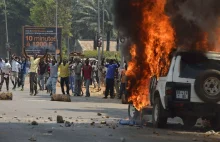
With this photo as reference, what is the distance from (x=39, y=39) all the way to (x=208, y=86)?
166ft

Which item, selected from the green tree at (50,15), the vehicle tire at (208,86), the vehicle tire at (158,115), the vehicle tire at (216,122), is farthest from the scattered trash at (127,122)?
the green tree at (50,15)

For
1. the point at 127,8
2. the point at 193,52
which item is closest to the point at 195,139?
the point at 193,52

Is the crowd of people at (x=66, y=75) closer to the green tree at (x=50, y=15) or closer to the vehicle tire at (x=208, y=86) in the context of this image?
the vehicle tire at (x=208, y=86)

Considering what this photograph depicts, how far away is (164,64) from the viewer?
50.8 ft

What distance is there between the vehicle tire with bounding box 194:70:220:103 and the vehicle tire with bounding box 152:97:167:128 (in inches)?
44.4

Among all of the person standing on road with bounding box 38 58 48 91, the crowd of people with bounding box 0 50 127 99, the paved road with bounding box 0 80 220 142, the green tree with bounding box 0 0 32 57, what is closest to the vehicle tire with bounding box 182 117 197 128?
the paved road with bounding box 0 80 220 142

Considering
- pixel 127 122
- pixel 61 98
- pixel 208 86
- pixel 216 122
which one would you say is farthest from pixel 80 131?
pixel 61 98

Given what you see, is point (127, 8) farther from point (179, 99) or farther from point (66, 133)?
point (66, 133)

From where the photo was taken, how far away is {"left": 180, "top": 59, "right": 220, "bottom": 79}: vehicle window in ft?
47.4

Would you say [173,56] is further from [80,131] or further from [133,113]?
[80,131]

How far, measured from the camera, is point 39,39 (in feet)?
210

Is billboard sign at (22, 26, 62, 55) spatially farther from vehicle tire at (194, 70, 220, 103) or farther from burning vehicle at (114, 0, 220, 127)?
vehicle tire at (194, 70, 220, 103)

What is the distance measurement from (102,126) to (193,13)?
372cm

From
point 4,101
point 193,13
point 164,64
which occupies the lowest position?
point 4,101
